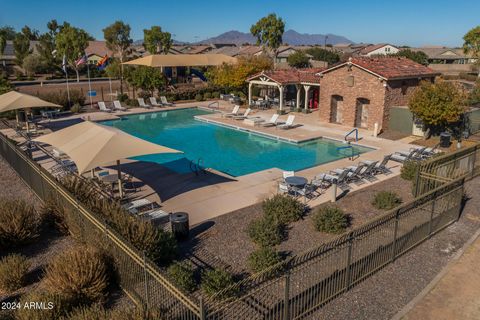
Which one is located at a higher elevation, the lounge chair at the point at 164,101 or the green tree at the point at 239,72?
the green tree at the point at 239,72

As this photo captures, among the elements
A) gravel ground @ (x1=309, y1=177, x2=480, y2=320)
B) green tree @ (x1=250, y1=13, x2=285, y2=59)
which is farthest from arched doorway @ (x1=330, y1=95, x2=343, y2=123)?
green tree @ (x1=250, y1=13, x2=285, y2=59)

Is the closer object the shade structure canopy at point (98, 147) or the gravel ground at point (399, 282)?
the gravel ground at point (399, 282)

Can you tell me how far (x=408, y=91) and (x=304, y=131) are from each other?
7.26 m

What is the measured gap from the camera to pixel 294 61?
71500 millimetres

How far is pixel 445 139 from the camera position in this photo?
68.6ft

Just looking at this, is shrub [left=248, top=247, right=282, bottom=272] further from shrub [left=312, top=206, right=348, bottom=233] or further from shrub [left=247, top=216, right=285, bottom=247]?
shrub [left=312, top=206, right=348, bottom=233]

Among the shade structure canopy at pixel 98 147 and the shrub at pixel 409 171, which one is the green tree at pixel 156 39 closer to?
the shade structure canopy at pixel 98 147

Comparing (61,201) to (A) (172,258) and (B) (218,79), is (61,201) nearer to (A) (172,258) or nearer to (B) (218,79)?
(A) (172,258)

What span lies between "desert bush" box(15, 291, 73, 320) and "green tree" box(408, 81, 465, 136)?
19.9 metres

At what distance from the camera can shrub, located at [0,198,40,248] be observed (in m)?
9.71

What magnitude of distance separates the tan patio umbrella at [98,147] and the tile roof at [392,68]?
16.0 m

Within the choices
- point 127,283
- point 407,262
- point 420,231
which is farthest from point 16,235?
point 420,231

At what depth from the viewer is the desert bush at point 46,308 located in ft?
21.1

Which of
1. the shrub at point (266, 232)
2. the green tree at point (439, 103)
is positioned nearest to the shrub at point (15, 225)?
the shrub at point (266, 232)
